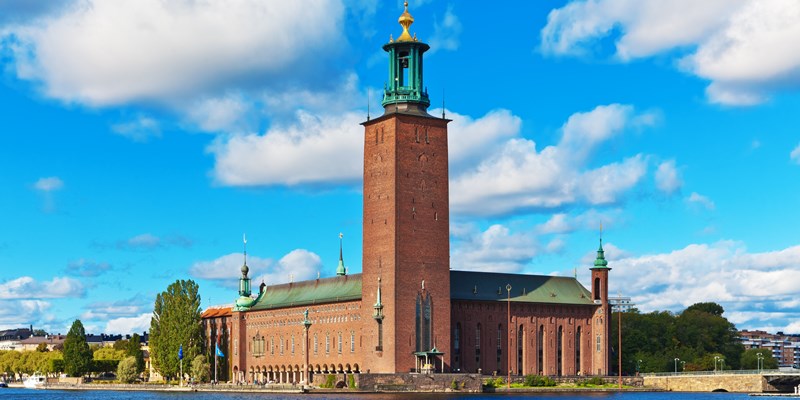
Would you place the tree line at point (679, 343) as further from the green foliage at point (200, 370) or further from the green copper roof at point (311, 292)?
the green foliage at point (200, 370)

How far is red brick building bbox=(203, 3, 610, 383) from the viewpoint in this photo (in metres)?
103

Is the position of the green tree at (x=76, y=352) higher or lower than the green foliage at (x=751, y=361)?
higher

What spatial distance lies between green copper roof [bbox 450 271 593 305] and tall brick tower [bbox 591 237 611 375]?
1314 millimetres

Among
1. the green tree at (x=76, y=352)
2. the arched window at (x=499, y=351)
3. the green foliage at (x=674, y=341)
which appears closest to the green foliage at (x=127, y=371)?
the green tree at (x=76, y=352)

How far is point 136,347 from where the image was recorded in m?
143

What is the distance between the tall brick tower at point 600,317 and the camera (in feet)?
386

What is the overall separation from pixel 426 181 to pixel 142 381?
49.6m

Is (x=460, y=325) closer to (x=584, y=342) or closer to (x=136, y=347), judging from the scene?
(x=584, y=342)

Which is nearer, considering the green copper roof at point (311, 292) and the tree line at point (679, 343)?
the green copper roof at point (311, 292)

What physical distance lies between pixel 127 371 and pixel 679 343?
6163 cm

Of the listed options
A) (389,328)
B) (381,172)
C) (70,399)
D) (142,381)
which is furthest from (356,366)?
(142,381)

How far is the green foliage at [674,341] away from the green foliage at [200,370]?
4056cm

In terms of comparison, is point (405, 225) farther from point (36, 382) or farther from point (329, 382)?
point (36, 382)

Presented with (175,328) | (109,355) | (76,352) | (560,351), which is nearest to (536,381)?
(560,351)
